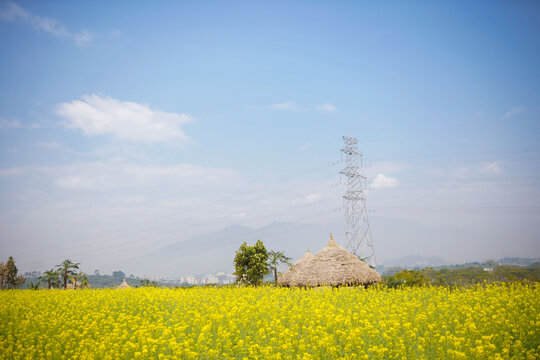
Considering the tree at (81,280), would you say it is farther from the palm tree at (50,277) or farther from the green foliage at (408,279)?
the green foliage at (408,279)

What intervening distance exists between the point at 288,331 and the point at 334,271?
16981mm

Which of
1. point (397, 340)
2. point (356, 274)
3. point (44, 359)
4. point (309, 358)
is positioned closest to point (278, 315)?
point (397, 340)

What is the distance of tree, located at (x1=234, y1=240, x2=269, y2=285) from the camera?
3150cm

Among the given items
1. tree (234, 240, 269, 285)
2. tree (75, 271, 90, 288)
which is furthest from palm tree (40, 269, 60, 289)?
tree (234, 240, 269, 285)

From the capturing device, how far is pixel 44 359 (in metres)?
8.73

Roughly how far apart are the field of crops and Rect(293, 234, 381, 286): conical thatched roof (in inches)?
341

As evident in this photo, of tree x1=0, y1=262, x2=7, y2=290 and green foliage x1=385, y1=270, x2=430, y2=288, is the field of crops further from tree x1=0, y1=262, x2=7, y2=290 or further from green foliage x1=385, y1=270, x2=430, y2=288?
tree x1=0, y1=262, x2=7, y2=290

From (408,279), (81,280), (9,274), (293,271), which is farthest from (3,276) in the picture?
(408,279)

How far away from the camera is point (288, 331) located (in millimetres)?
7555

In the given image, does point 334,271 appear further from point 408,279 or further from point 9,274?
point 9,274

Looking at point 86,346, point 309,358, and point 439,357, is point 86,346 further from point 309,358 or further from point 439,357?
point 439,357

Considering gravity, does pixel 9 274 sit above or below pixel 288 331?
below

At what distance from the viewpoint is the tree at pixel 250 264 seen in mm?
31500

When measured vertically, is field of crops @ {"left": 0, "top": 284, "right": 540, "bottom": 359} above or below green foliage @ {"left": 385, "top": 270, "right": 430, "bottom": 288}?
above
